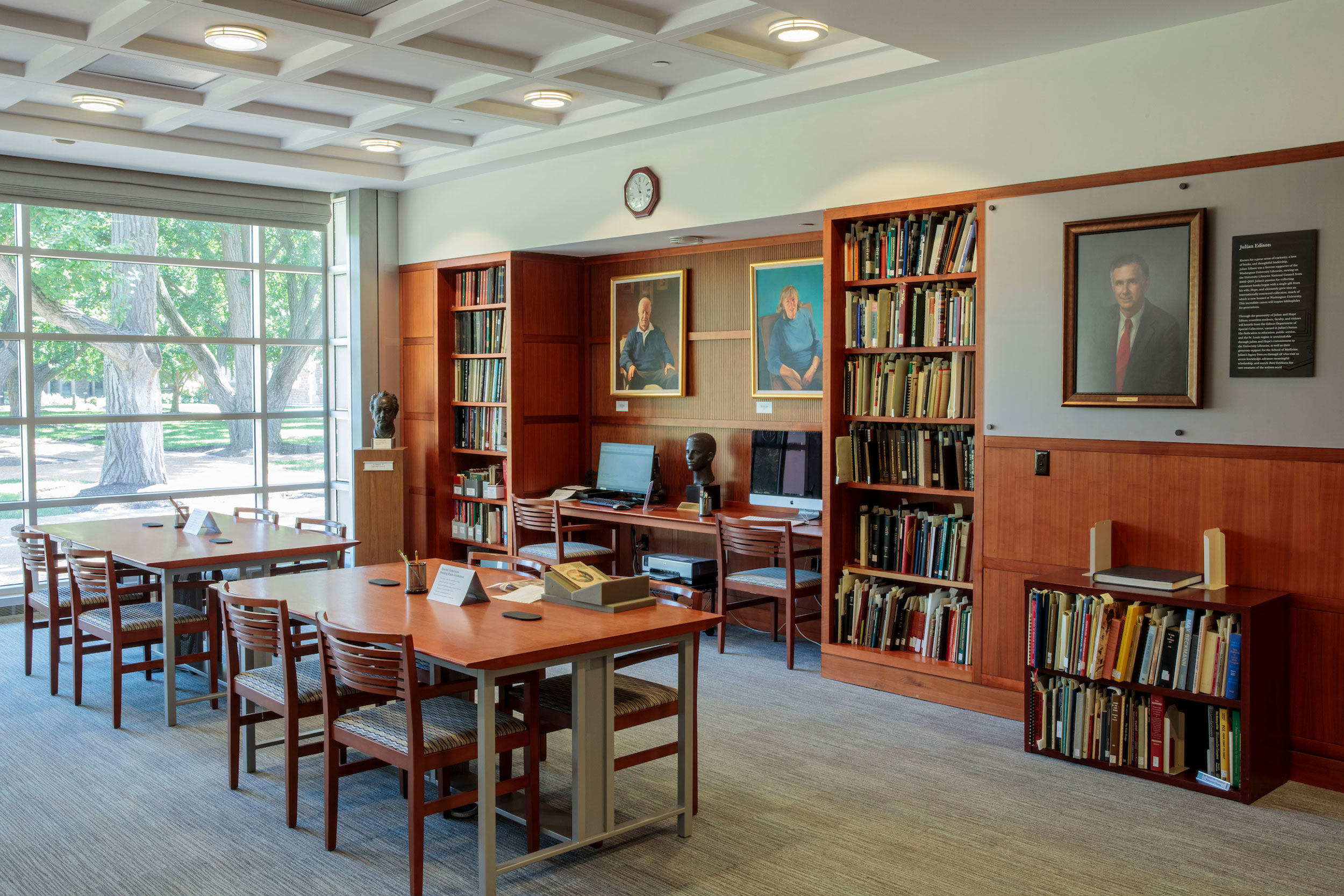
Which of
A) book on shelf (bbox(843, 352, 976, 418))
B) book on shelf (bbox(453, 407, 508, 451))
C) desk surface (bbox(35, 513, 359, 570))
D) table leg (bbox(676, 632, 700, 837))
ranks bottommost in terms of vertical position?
table leg (bbox(676, 632, 700, 837))

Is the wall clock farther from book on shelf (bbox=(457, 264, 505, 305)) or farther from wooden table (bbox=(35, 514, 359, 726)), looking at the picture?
wooden table (bbox=(35, 514, 359, 726))

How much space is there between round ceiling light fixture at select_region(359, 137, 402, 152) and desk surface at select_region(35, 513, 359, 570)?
2.82 m

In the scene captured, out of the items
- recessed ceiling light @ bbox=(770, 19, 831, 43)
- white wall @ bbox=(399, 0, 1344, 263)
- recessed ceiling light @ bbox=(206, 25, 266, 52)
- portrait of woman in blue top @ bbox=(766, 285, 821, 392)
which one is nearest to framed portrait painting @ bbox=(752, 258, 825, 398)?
portrait of woman in blue top @ bbox=(766, 285, 821, 392)

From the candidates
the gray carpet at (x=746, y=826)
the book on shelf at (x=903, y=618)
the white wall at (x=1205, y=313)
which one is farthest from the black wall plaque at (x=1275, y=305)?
the book on shelf at (x=903, y=618)

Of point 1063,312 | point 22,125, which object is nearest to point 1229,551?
point 1063,312

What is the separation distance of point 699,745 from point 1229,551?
2.45 m

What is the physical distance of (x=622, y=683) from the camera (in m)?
3.91

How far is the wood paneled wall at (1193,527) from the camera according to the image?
4250mm

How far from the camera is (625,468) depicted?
7.65 metres

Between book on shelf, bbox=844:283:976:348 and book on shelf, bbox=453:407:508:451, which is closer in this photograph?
book on shelf, bbox=844:283:976:348

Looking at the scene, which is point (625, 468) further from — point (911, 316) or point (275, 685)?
point (275, 685)

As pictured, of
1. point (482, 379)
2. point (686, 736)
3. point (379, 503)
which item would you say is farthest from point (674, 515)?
point (686, 736)

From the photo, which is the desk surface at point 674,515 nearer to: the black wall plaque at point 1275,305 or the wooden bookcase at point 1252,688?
the wooden bookcase at point 1252,688

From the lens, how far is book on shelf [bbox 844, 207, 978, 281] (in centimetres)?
537
